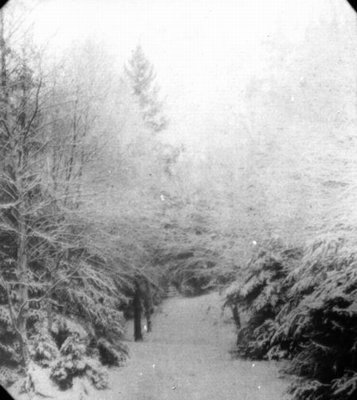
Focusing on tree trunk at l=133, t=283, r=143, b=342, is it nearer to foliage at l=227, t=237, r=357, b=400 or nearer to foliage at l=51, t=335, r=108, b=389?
foliage at l=51, t=335, r=108, b=389

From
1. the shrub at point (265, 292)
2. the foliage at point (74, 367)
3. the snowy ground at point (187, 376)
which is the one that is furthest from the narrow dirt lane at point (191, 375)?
the shrub at point (265, 292)

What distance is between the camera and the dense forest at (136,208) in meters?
7.14

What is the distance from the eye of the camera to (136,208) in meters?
11.3

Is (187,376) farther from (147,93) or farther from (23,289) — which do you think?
(147,93)

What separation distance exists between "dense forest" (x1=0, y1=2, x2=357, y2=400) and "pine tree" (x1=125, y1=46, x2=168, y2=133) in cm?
49

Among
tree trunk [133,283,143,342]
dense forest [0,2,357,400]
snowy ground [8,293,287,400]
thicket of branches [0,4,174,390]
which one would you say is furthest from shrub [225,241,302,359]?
tree trunk [133,283,143,342]

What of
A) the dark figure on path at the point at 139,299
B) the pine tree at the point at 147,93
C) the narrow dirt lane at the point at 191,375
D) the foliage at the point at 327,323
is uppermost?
the pine tree at the point at 147,93

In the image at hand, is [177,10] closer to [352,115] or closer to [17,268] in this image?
[352,115]

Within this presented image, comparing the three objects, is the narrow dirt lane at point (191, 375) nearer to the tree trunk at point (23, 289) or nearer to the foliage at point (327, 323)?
the foliage at point (327, 323)

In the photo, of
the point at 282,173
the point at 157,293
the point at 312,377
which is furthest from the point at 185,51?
the point at 312,377

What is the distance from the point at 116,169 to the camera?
35.2 ft

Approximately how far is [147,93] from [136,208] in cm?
498

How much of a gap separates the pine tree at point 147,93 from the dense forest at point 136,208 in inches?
19.2

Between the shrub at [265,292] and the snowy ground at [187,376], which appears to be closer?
the snowy ground at [187,376]
